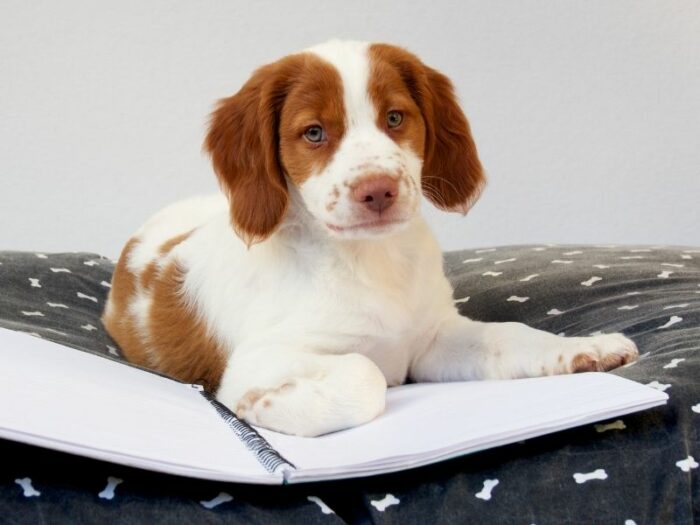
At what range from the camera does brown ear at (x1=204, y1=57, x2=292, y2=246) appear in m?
2.41

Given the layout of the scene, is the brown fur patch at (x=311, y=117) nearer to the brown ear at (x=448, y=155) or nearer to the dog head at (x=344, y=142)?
the dog head at (x=344, y=142)

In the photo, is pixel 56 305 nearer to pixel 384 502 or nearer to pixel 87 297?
pixel 87 297


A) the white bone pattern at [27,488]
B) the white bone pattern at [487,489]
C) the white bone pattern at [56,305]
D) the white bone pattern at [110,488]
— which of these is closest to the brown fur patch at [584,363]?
the white bone pattern at [487,489]

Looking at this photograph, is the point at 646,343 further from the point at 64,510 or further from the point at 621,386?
the point at 64,510

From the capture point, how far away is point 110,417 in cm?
184

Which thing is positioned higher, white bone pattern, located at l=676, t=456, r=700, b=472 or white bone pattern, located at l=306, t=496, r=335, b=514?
white bone pattern, located at l=306, t=496, r=335, b=514

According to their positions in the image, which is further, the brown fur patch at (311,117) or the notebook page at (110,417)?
the brown fur patch at (311,117)

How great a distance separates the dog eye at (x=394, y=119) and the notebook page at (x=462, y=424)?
65 cm

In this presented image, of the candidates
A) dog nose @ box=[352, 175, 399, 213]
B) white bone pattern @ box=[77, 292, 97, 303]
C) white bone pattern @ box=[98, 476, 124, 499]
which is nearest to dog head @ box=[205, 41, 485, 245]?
dog nose @ box=[352, 175, 399, 213]

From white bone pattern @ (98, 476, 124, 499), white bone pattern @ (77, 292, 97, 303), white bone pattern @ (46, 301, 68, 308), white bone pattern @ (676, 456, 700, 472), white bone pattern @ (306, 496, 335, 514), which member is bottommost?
white bone pattern @ (77, 292, 97, 303)

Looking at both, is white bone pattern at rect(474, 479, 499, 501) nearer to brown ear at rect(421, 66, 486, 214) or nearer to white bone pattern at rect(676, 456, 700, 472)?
white bone pattern at rect(676, 456, 700, 472)

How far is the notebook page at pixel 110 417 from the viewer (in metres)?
1.68

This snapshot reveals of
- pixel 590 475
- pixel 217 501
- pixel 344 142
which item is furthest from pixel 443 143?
pixel 217 501

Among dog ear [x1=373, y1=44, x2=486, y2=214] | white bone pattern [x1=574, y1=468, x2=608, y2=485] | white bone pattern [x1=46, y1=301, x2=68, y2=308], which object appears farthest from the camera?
white bone pattern [x1=46, y1=301, x2=68, y2=308]
